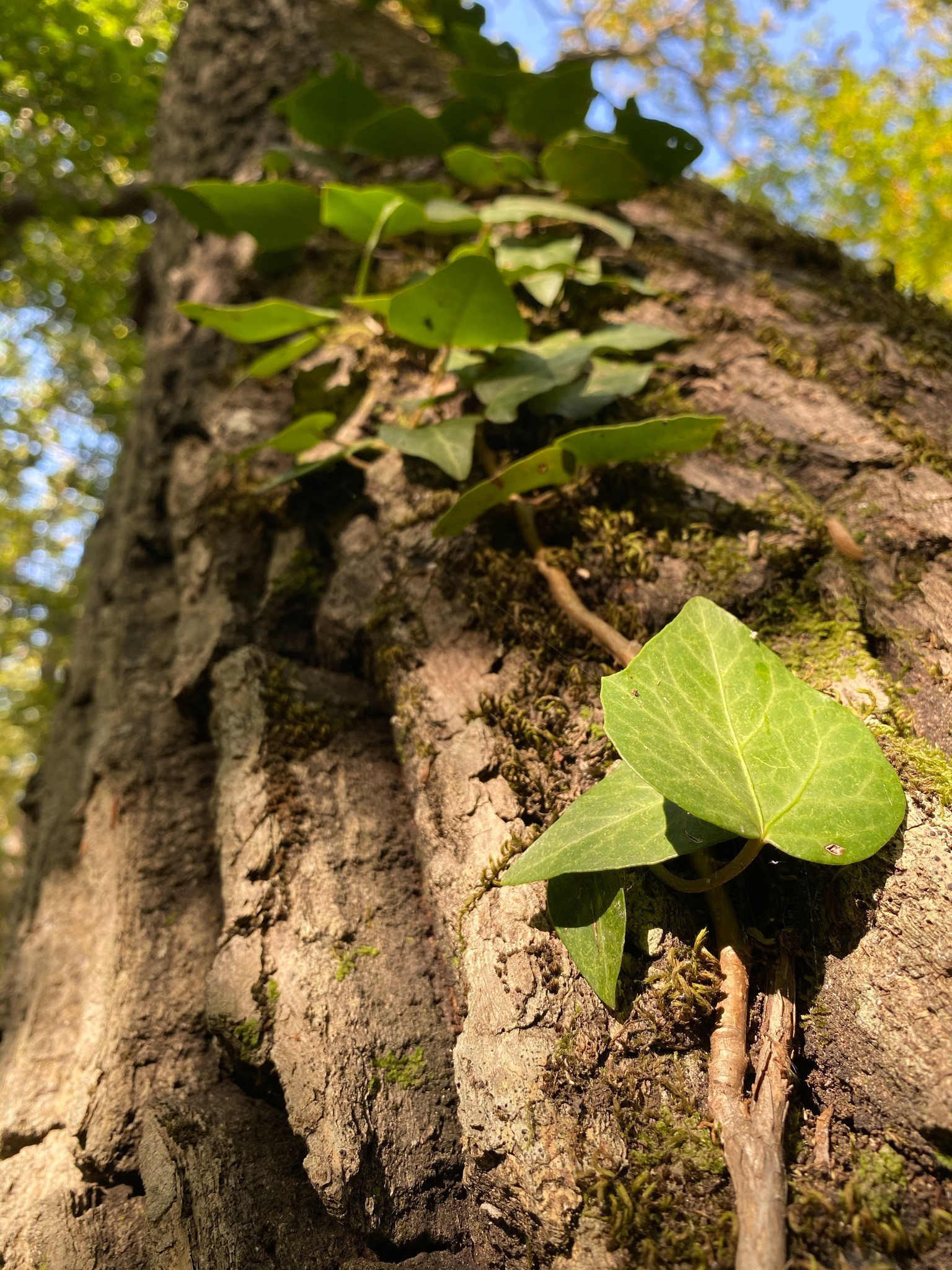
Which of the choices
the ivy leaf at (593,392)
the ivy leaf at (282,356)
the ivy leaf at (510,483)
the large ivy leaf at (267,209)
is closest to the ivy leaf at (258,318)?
the ivy leaf at (282,356)

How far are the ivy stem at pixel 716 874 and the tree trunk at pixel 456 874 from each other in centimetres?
4

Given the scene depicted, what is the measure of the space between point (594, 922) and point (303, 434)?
1.00 m

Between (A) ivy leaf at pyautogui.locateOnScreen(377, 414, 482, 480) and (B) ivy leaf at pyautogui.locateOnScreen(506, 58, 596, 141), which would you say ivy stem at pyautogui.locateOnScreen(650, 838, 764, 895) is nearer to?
(A) ivy leaf at pyautogui.locateOnScreen(377, 414, 482, 480)

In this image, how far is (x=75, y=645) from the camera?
1807 mm

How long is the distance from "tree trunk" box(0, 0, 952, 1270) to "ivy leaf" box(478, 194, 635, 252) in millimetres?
118

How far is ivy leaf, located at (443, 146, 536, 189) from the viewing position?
1.66 meters

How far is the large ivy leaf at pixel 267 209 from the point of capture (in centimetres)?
165

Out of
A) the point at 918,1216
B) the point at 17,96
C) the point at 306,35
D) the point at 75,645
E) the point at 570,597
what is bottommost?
the point at 918,1216

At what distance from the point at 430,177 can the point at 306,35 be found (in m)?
0.98

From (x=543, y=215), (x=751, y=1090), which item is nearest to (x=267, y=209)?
(x=543, y=215)

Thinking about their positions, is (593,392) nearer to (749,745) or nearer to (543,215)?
(543,215)

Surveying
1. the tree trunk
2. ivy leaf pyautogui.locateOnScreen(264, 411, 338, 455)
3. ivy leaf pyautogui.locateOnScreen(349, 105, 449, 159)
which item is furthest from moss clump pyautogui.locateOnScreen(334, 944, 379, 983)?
ivy leaf pyautogui.locateOnScreen(349, 105, 449, 159)

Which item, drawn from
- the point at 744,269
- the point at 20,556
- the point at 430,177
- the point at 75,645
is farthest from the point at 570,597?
the point at 20,556

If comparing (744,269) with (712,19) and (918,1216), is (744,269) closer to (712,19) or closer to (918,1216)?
(918,1216)
